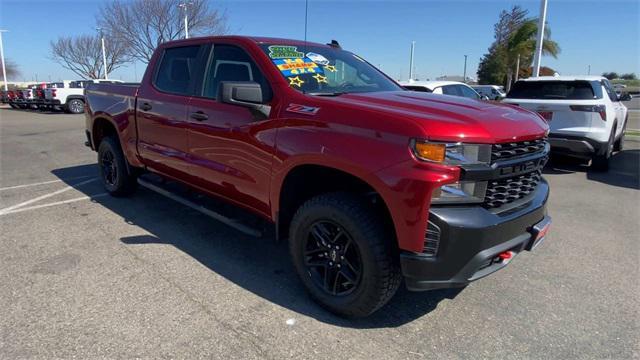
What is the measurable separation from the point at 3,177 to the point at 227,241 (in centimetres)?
499

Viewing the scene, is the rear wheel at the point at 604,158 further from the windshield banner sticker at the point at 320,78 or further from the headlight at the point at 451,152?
the headlight at the point at 451,152

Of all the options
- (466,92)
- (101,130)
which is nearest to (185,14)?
(466,92)

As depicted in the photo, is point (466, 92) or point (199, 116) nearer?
point (199, 116)

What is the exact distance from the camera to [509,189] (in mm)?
2738

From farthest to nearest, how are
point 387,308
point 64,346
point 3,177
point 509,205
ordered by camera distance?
point 3,177, point 387,308, point 509,205, point 64,346

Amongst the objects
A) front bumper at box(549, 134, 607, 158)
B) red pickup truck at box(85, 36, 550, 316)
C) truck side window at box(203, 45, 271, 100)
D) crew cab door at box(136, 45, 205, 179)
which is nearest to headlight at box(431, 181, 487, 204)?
red pickup truck at box(85, 36, 550, 316)

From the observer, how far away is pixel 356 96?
3162 millimetres

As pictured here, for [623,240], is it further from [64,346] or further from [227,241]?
[64,346]

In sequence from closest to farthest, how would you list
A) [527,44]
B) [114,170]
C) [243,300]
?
[243,300] < [114,170] < [527,44]

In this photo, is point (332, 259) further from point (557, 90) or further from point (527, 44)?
point (527, 44)

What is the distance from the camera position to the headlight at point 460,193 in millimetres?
2404

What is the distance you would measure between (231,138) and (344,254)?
1.34 m

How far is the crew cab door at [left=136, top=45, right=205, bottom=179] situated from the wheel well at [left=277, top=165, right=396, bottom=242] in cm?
132

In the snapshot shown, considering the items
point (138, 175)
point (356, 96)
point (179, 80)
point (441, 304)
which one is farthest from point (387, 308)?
point (138, 175)
